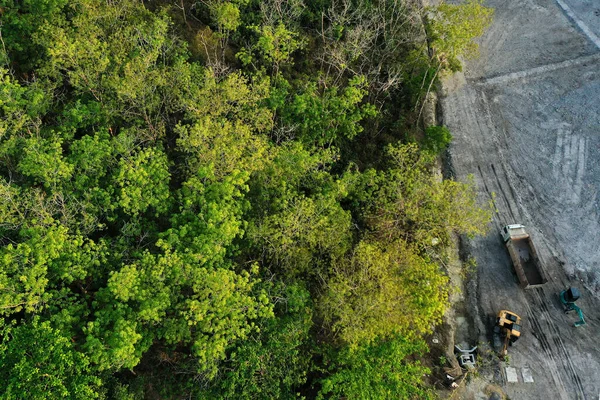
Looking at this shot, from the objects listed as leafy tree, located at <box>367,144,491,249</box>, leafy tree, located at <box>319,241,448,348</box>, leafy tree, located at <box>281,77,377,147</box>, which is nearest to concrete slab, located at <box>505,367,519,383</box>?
leafy tree, located at <box>319,241,448,348</box>

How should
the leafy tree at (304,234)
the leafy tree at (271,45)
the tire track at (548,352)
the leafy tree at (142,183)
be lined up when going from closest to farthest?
the leafy tree at (142,183), the leafy tree at (304,234), the tire track at (548,352), the leafy tree at (271,45)

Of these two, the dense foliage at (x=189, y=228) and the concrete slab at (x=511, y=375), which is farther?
the concrete slab at (x=511, y=375)

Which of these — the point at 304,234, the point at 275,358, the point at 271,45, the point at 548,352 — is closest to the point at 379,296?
the point at 304,234

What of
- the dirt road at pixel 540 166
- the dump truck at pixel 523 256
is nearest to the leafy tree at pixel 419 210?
the dump truck at pixel 523 256

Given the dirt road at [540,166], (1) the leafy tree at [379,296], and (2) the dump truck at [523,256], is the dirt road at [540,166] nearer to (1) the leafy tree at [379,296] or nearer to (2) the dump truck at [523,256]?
(2) the dump truck at [523,256]

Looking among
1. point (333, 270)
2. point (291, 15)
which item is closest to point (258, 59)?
point (291, 15)

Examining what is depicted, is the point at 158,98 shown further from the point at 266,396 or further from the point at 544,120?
the point at 544,120

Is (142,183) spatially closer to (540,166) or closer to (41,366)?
(41,366)

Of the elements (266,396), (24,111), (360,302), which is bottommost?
(266,396)
